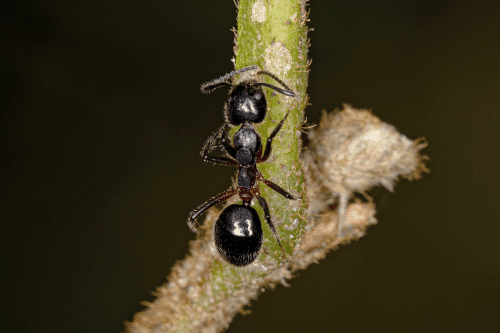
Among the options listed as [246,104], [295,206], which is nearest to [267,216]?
[295,206]

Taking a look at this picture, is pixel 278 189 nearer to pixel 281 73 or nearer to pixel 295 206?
pixel 295 206

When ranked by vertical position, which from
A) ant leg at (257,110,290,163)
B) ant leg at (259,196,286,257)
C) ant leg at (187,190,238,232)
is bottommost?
ant leg at (259,196,286,257)

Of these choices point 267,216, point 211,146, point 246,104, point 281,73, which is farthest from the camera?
point 211,146

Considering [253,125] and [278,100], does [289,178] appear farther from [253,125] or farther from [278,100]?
[253,125]

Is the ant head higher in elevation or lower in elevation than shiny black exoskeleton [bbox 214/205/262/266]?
higher

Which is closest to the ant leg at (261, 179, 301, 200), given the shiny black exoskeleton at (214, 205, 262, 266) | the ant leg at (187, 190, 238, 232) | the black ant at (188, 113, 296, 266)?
the black ant at (188, 113, 296, 266)

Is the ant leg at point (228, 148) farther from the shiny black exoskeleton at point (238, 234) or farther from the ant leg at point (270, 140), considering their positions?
the ant leg at point (270, 140)

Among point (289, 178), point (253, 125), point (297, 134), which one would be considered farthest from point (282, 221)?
point (253, 125)

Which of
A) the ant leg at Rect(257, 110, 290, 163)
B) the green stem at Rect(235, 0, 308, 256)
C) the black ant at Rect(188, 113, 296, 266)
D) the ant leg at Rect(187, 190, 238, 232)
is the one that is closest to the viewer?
the green stem at Rect(235, 0, 308, 256)

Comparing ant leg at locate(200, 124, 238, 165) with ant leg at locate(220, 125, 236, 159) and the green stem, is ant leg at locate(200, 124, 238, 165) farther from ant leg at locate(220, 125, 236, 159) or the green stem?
the green stem

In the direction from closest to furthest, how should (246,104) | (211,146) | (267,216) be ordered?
(267,216), (246,104), (211,146)
